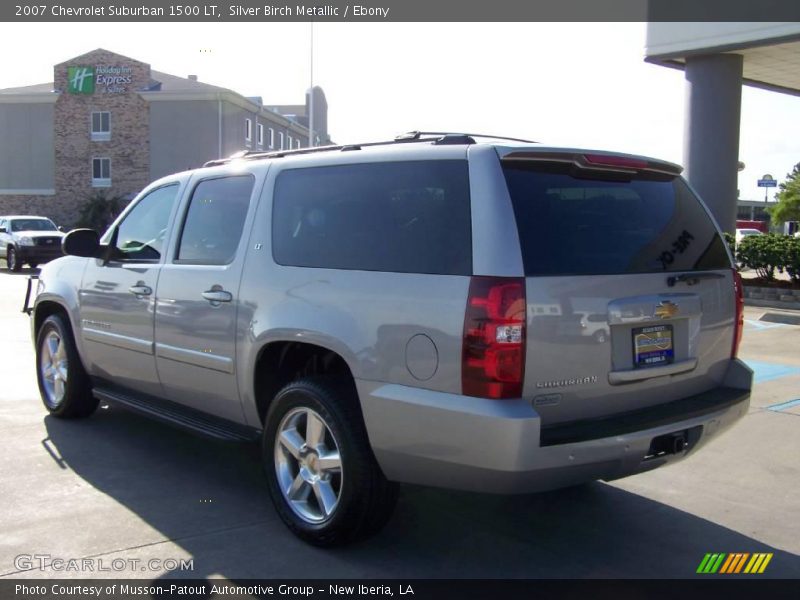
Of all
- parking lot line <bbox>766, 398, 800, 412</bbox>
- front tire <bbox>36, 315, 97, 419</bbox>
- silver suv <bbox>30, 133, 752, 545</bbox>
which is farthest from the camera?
parking lot line <bbox>766, 398, 800, 412</bbox>

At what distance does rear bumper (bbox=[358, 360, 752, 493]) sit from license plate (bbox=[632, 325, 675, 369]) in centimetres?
25

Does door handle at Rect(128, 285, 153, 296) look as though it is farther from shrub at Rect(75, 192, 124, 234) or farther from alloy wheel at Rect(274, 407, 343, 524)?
shrub at Rect(75, 192, 124, 234)

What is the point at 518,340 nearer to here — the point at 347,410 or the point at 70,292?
the point at 347,410

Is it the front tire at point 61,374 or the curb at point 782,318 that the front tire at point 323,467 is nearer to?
the front tire at point 61,374

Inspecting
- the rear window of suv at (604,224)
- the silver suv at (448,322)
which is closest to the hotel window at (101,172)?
the silver suv at (448,322)

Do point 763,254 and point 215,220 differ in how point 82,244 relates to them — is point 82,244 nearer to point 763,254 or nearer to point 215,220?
point 215,220

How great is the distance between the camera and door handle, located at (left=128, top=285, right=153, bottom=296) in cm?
530

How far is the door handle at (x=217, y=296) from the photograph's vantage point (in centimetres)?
462

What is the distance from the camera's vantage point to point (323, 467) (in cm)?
406

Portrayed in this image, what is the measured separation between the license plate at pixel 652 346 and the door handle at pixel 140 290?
10.2ft

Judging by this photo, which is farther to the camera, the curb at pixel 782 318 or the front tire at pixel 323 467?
the curb at pixel 782 318

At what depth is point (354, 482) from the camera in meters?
3.84

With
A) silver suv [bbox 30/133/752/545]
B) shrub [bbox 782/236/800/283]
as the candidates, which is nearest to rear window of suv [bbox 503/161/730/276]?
silver suv [bbox 30/133/752/545]

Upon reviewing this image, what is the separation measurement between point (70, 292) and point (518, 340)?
13.7 ft
